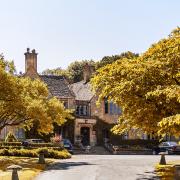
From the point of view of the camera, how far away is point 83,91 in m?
78.6

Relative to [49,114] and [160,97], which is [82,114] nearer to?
[49,114]

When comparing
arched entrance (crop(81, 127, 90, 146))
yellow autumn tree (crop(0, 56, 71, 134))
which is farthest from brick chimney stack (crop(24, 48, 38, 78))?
yellow autumn tree (crop(0, 56, 71, 134))

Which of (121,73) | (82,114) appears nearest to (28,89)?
(121,73)

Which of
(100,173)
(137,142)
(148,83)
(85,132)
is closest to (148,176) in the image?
(100,173)

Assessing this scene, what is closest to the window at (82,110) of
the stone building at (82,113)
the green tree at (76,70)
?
the stone building at (82,113)

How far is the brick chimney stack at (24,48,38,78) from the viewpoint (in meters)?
73.3

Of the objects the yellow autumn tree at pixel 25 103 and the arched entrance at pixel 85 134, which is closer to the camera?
the yellow autumn tree at pixel 25 103

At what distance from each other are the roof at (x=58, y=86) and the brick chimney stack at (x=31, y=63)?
344cm

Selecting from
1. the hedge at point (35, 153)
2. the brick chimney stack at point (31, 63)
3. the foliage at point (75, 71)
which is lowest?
the hedge at point (35, 153)

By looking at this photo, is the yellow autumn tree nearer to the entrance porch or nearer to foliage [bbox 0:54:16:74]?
foliage [bbox 0:54:16:74]

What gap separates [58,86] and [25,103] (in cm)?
3231

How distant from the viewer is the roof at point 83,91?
76250mm

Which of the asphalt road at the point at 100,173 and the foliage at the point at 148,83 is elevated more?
the foliage at the point at 148,83

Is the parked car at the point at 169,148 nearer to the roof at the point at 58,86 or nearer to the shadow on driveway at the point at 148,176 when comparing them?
the roof at the point at 58,86
